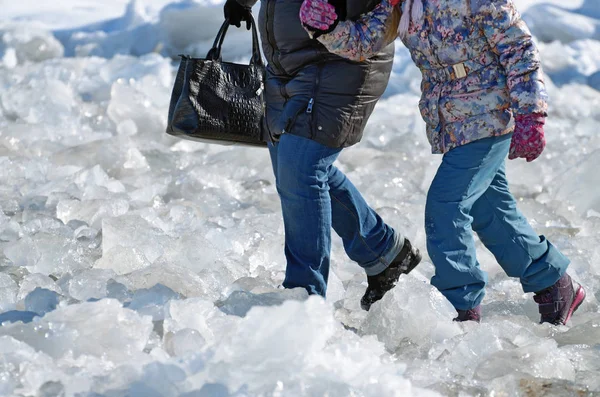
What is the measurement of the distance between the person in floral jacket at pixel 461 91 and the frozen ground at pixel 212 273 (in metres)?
0.17

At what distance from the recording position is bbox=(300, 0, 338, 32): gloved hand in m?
2.81

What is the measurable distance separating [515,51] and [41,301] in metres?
1.55

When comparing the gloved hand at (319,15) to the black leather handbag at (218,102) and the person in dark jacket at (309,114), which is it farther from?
the black leather handbag at (218,102)

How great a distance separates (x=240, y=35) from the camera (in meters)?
9.48

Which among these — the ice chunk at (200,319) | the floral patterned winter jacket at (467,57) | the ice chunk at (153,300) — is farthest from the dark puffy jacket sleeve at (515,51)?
the ice chunk at (153,300)

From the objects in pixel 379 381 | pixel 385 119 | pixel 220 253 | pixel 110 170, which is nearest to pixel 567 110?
pixel 385 119

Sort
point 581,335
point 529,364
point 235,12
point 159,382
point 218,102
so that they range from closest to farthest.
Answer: point 159,382 → point 529,364 → point 581,335 → point 218,102 → point 235,12

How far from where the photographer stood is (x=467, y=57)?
291 cm

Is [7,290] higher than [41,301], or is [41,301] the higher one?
[41,301]

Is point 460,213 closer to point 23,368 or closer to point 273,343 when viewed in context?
point 273,343

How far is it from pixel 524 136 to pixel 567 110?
595 cm

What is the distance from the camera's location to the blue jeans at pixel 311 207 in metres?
2.99

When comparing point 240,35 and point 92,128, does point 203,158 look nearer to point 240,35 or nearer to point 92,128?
point 92,128

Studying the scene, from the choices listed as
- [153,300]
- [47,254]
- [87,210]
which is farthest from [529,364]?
[87,210]
